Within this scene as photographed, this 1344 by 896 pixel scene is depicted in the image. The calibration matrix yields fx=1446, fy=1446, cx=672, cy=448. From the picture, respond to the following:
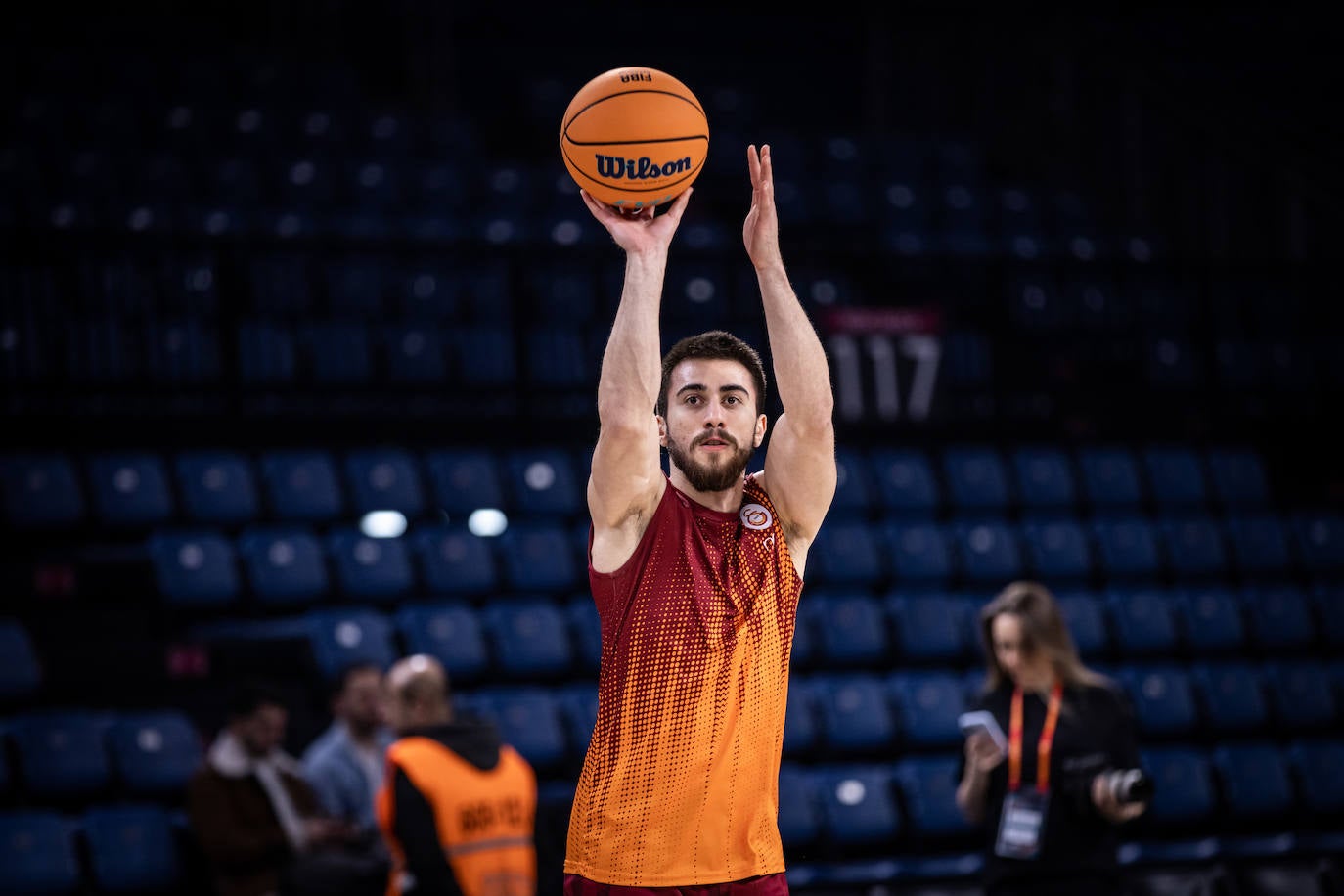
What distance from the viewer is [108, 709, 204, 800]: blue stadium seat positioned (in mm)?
6801

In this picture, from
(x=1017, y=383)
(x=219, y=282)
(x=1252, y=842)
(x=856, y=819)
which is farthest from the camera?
(x=1017, y=383)

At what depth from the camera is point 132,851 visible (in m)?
6.32

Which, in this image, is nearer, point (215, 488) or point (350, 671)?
point (350, 671)

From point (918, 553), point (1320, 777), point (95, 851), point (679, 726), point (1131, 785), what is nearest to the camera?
point (679, 726)

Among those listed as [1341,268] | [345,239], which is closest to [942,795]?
[345,239]

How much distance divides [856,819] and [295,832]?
2.90m

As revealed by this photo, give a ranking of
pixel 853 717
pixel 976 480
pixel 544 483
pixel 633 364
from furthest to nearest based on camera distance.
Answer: pixel 976 480 < pixel 544 483 < pixel 853 717 < pixel 633 364

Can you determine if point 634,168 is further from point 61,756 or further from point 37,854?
point 61,756

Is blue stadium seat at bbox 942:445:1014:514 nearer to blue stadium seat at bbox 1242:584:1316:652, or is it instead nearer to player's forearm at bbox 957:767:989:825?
blue stadium seat at bbox 1242:584:1316:652

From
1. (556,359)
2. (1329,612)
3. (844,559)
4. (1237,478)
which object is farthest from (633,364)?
(1237,478)

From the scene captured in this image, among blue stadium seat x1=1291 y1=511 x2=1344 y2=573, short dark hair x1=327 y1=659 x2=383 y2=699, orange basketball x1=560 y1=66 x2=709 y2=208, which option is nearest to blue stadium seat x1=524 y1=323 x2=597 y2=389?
short dark hair x1=327 y1=659 x2=383 y2=699

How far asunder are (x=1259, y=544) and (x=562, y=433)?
4.71m

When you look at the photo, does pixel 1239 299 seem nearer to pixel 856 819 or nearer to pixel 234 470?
pixel 856 819

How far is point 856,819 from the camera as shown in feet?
24.5
